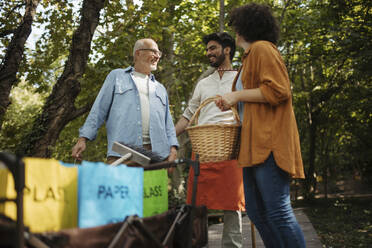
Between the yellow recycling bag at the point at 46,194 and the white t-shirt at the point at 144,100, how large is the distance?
181cm

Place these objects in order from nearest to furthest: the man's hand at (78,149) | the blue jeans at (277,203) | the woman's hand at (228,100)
A: the blue jeans at (277,203)
the woman's hand at (228,100)
the man's hand at (78,149)

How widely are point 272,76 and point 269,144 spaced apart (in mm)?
364

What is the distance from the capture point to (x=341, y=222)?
7.63 meters

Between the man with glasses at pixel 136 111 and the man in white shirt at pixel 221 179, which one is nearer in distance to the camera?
the man with glasses at pixel 136 111

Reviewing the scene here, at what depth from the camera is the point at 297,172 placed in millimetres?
2146

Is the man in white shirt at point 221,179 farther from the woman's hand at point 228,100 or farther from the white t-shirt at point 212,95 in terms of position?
the woman's hand at point 228,100

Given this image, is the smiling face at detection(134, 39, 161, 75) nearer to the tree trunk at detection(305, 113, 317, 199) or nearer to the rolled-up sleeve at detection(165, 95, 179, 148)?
the rolled-up sleeve at detection(165, 95, 179, 148)

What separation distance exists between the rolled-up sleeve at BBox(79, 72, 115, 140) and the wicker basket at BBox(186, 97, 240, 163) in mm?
967

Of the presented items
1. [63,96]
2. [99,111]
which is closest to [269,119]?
[99,111]

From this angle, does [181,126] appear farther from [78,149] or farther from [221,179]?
[78,149]

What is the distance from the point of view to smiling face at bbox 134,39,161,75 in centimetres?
331

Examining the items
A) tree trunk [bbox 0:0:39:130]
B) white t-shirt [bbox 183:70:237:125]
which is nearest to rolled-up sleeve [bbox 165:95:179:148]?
white t-shirt [bbox 183:70:237:125]

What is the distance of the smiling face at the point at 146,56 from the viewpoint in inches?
130

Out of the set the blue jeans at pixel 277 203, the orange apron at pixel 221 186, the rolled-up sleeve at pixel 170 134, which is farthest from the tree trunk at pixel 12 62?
the blue jeans at pixel 277 203
